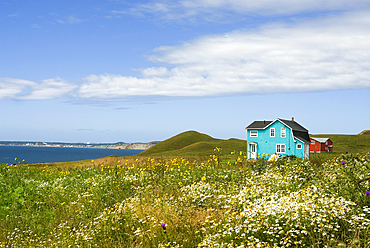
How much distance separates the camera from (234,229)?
5.00 meters

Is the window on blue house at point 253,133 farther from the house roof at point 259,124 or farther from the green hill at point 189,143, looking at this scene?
the green hill at point 189,143

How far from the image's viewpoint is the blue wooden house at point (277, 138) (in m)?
32.5

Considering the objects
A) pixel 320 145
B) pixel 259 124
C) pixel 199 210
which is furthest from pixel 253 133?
pixel 199 210

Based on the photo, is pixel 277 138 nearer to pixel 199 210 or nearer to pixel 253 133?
pixel 253 133

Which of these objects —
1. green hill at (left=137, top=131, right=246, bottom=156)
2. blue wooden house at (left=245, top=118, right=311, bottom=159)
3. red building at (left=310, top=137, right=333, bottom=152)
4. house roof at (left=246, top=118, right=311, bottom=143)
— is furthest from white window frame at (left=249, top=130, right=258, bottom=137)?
green hill at (left=137, top=131, right=246, bottom=156)

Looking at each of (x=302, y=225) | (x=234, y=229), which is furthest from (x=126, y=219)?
(x=302, y=225)

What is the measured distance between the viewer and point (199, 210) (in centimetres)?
642

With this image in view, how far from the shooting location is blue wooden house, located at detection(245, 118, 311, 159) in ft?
107

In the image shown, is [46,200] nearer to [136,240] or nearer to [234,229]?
[136,240]

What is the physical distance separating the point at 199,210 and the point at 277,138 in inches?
1129

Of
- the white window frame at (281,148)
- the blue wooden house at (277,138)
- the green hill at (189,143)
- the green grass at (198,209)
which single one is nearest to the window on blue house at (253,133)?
the blue wooden house at (277,138)

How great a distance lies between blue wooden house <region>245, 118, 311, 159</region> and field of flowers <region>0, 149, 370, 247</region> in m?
24.0

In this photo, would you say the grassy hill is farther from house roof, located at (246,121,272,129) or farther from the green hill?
house roof, located at (246,121,272,129)

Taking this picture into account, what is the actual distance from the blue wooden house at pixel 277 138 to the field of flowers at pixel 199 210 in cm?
2396
